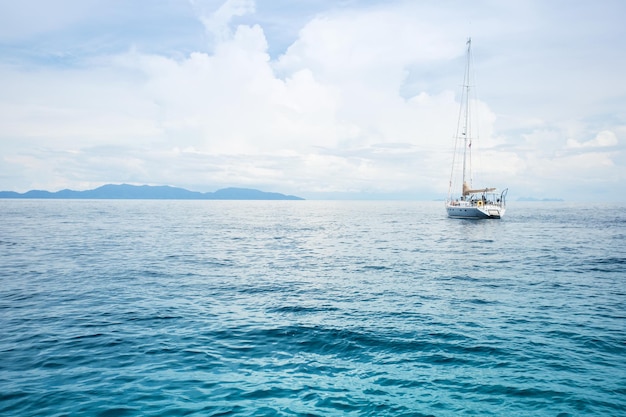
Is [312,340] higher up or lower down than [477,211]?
lower down

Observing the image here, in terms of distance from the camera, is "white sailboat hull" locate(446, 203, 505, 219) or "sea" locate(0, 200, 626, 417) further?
"white sailboat hull" locate(446, 203, 505, 219)

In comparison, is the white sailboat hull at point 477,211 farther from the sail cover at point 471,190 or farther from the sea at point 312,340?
the sea at point 312,340

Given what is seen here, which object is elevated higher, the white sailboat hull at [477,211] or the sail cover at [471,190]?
the sail cover at [471,190]

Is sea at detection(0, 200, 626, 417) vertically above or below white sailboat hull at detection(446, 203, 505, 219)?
below

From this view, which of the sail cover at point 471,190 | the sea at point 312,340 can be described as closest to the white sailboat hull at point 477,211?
the sail cover at point 471,190

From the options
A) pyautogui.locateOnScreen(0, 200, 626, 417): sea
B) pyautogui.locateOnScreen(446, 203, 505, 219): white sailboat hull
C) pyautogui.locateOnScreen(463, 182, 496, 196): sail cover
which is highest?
pyautogui.locateOnScreen(463, 182, 496, 196): sail cover

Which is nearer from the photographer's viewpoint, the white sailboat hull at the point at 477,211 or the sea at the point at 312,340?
the sea at the point at 312,340

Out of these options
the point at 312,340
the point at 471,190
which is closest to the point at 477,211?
the point at 471,190

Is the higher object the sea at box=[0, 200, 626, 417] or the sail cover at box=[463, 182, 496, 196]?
the sail cover at box=[463, 182, 496, 196]

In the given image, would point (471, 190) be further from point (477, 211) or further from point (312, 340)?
point (312, 340)

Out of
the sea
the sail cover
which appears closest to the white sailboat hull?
the sail cover

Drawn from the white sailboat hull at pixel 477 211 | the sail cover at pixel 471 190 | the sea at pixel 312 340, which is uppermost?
the sail cover at pixel 471 190

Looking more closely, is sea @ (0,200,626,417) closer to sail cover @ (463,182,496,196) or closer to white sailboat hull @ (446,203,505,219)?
white sailboat hull @ (446,203,505,219)

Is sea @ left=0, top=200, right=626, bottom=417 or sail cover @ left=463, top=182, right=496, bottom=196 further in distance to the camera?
sail cover @ left=463, top=182, right=496, bottom=196
